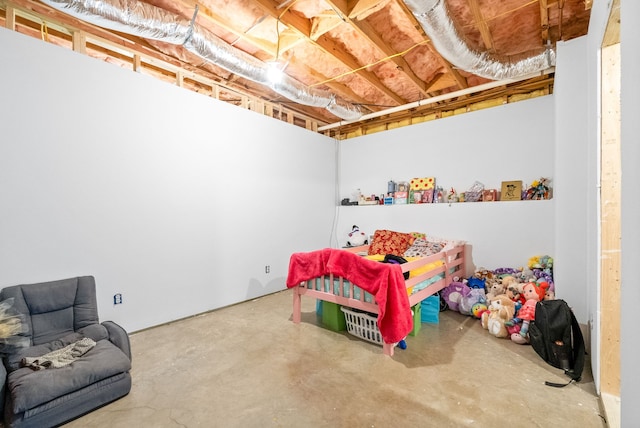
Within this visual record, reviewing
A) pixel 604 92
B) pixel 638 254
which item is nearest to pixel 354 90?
pixel 604 92

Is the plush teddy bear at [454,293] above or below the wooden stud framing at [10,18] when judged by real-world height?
below

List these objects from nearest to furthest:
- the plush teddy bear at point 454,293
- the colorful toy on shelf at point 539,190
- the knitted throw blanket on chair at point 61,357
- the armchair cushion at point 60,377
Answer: the armchair cushion at point 60,377 → the knitted throw blanket on chair at point 61,357 → the plush teddy bear at point 454,293 → the colorful toy on shelf at point 539,190

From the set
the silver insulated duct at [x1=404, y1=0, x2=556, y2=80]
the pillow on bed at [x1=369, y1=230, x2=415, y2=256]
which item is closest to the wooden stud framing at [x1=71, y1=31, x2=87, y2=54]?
the silver insulated duct at [x1=404, y1=0, x2=556, y2=80]

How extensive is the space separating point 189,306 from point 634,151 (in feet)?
13.0

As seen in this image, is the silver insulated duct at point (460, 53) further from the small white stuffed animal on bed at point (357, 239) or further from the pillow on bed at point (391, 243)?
the small white stuffed animal on bed at point (357, 239)

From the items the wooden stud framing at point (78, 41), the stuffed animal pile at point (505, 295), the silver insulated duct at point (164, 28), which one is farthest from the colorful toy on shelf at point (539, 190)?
the wooden stud framing at point (78, 41)

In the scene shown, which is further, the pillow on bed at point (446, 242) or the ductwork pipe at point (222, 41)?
the pillow on bed at point (446, 242)

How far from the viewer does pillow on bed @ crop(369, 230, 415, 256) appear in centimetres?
421

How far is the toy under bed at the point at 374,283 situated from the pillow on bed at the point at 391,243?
731mm

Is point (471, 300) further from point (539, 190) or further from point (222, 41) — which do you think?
point (222, 41)

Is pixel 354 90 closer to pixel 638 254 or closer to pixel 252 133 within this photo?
pixel 252 133

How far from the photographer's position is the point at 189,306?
3508 millimetres

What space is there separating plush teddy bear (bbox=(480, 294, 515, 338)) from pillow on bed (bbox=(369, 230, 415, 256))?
1.36 metres

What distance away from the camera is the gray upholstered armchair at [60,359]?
1697mm
